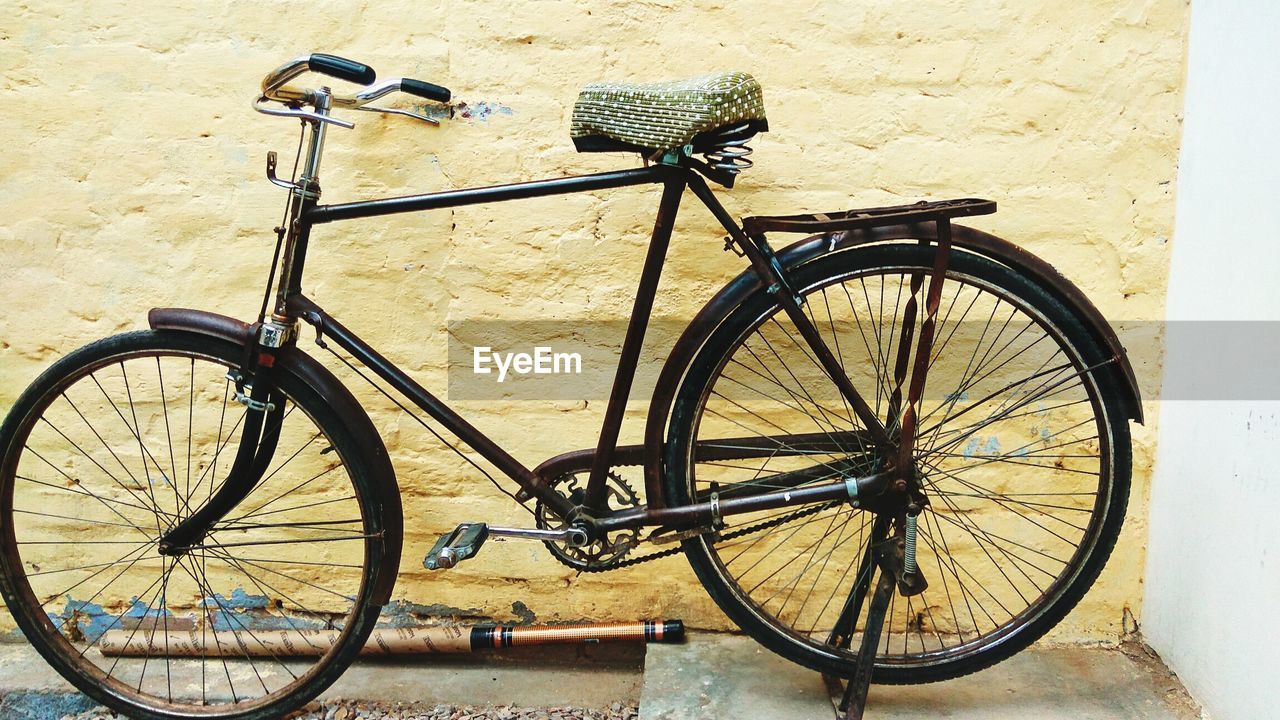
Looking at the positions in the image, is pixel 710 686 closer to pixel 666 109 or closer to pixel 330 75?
pixel 666 109

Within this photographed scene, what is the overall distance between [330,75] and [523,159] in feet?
2.07

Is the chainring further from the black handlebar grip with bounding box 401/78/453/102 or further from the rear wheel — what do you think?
the black handlebar grip with bounding box 401/78/453/102

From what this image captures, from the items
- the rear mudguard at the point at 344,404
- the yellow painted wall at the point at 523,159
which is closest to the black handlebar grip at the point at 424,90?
the yellow painted wall at the point at 523,159

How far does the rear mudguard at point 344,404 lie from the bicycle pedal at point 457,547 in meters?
0.13

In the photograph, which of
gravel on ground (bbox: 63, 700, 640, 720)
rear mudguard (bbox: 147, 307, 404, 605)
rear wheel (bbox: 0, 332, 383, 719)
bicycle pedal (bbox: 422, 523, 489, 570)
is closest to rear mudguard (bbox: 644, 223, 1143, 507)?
bicycle pedal (bbox: 422, 523, 489, 570)

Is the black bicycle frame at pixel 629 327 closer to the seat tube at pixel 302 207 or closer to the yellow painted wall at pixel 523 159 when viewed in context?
the seat tube at pixel 302 207

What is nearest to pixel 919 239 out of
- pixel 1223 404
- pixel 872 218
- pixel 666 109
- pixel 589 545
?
pixel 872 218

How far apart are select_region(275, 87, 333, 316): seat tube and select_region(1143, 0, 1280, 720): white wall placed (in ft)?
7.27

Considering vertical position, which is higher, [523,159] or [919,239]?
[523,159]

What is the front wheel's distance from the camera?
235 cm

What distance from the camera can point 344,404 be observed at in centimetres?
232

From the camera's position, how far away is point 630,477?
2764mm

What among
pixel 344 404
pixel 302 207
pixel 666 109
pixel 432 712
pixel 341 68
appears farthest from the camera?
pixel 432 712

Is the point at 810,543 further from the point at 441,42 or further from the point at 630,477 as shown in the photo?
the point at 441,42
